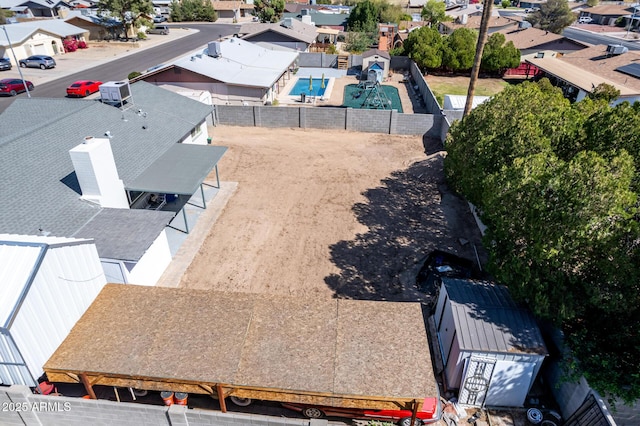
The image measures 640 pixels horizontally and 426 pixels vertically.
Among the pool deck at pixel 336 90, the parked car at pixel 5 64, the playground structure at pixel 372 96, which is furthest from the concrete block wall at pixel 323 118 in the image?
the parked car at pixel 5 64

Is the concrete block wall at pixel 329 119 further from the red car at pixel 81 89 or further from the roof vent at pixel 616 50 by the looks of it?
the roof vent at pixel 616 50

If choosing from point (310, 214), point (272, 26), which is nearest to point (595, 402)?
point (310, 214)

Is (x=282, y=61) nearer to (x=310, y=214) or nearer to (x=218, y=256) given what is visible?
(x=310, y=214)

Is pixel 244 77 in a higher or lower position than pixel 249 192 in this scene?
higher

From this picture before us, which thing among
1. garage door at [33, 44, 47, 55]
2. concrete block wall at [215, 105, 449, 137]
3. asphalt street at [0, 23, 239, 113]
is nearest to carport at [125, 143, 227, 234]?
concrete block wall at [215, 105, 449, 137]

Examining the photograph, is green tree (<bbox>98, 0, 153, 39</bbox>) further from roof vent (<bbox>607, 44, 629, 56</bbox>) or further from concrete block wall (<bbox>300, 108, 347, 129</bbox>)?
roof vent (<bbox>607, 44, 629, 56</bbox>)

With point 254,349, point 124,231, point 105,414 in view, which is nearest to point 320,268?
point 254,349
